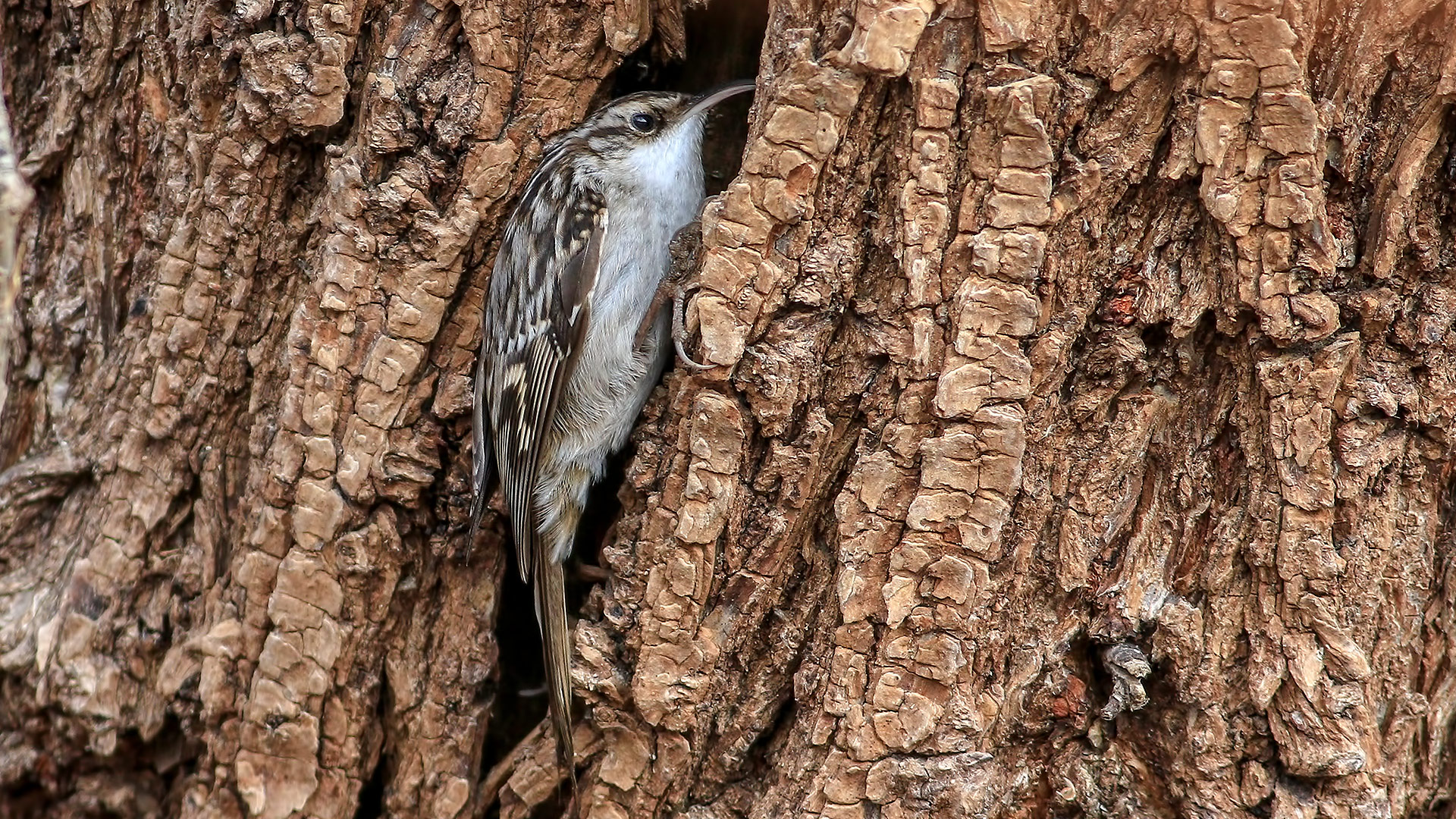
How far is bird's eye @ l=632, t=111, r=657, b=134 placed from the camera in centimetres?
307

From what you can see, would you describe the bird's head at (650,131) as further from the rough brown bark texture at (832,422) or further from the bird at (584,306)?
the rough brown bark texture at (832,422)

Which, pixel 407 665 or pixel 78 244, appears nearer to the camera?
pixel 407 665

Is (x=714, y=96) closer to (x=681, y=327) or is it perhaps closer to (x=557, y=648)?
(x=681, y=327)

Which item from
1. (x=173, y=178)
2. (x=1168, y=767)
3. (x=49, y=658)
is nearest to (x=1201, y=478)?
(x=1168, y=767)

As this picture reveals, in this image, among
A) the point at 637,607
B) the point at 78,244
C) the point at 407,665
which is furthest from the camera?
the point at 78,244

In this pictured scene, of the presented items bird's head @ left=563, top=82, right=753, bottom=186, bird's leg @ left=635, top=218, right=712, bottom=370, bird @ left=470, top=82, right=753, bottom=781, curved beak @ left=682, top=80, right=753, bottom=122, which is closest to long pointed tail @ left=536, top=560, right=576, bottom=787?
bird @ left=470, top=82, right=753, bottom=781

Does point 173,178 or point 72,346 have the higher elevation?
point 173,178

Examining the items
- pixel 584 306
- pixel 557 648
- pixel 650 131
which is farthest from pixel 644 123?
pixel 557 648

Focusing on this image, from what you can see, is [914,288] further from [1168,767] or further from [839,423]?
[1168,767]

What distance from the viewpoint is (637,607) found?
8.25 ft

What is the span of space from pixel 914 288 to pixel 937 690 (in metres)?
0.83

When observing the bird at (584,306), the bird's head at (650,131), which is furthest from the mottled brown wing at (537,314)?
the bird's head at (650,131)

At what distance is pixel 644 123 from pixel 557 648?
146 centimetres

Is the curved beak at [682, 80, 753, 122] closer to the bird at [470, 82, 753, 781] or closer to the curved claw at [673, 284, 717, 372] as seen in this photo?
the bird at [470, 82, 753, 781]
